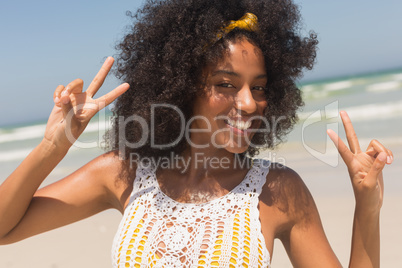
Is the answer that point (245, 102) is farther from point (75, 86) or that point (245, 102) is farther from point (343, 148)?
point (75, 86)

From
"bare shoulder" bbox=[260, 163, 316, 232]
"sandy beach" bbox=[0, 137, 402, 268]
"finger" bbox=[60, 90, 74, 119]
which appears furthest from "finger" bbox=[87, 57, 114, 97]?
"sandy beach" bbox=[0, 137, 402, 268]

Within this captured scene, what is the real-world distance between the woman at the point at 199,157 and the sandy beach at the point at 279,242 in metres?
2.57

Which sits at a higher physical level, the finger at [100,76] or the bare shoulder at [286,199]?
the finger at [100,76]

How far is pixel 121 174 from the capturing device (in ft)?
8.77

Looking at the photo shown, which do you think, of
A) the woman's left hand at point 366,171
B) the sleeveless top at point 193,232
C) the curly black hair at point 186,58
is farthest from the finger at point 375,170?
the curly black hair at point 186,58

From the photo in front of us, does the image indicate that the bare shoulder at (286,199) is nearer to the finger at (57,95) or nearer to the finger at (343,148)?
the finger at (343,148)

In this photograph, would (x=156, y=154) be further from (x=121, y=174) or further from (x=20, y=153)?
(x=20, y=153)

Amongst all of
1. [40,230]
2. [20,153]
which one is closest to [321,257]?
[40,230]

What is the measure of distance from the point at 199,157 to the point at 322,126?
9714mm

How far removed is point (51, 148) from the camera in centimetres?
240

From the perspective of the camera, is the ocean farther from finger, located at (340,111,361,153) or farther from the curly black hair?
finger, located at (340,111,361,153)

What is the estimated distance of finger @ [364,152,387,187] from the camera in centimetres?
212

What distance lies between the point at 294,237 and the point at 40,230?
4.13 feet

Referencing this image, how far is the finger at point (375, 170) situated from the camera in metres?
2.12
